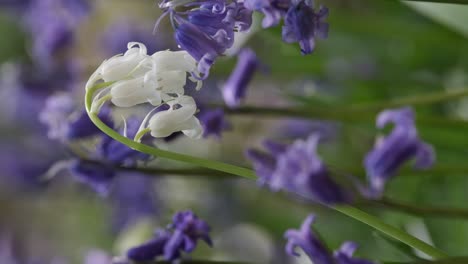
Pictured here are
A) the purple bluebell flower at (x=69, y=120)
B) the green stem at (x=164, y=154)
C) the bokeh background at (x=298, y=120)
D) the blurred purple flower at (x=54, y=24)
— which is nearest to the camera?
the green stem at (x=164, y=154)

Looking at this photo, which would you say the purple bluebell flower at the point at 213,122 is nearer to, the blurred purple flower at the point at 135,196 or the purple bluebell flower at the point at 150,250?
the purple bluebell flower at the point at 150,250

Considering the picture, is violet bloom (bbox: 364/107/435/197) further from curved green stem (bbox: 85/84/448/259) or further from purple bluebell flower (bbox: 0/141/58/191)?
purple bluebell flower (bbox: 0/141/58/191)

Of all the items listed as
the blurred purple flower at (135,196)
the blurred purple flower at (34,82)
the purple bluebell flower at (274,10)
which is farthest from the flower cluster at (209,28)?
the blurred purple flower at (135,196)

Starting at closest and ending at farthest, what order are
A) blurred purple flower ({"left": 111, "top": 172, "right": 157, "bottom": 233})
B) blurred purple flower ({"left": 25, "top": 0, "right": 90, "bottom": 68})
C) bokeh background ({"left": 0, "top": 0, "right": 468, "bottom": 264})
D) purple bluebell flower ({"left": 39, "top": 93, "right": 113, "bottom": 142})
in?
purple bluebell flower ({"left": 39, "top": 93, "right": 113, "bottom": 142})
bokeh background ({"left": 0, "top": 0, "right": 468, "bottom": 264})
blurred purple flower ({"left": 25, "top": 0, "right": 90, "bottom": 68})
blurred purple flower ({"left": 111, "top": 172, "right": 157, "bottom": 233})

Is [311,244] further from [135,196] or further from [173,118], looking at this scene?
[135,196]

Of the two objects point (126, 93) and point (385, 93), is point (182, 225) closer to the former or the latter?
point (126, 93)

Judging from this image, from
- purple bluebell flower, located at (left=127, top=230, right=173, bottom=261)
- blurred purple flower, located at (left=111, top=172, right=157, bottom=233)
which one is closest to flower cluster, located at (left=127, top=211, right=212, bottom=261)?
purple bluebell flower, located at (left=127, top=230, right=173, bottom=261)

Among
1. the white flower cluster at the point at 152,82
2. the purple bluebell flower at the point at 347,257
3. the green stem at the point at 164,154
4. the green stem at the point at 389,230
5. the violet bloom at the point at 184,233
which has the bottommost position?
the violet bloom at the point at 184,233
